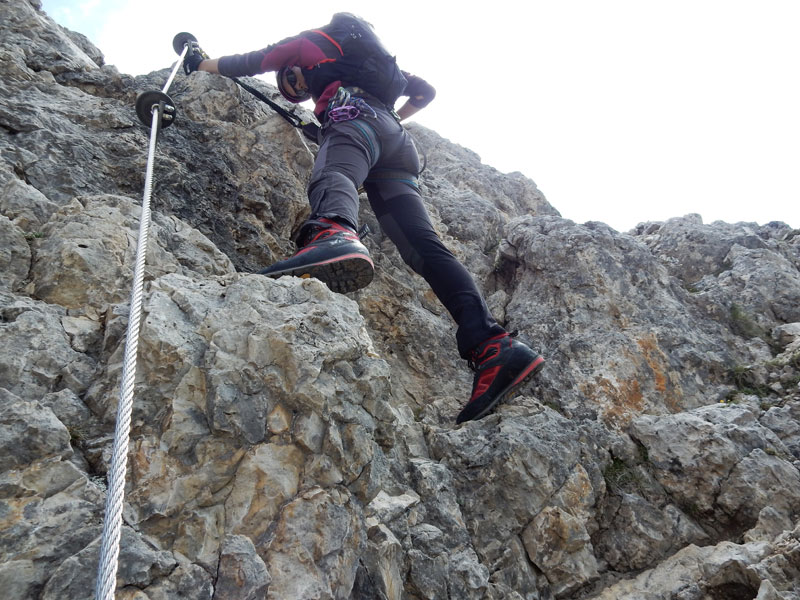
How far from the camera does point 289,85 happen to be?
17.5 ft

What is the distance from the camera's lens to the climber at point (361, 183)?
12.7 ft

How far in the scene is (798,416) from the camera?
435 centimetres

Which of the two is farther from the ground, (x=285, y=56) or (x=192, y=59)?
(x=285, y=56)

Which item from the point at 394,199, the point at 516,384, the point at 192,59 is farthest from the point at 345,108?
the point at 516,384

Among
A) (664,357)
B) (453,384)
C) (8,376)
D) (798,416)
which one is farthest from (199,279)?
(798,416)

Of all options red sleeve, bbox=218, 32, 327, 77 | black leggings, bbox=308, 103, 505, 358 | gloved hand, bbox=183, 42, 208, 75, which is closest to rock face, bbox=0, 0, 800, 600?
gloved hand, bbox=183, 42, 208, 75

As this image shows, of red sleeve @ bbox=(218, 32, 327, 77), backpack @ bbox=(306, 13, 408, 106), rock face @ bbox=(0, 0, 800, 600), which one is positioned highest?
backpack @ bbox=(306, 13, 408, 106)

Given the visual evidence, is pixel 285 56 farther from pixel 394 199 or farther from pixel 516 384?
pixel 516 384

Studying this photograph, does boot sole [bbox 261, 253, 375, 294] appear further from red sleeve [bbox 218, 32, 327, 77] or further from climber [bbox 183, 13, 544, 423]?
red sleeve [bbox 218, 32, 327, 77]

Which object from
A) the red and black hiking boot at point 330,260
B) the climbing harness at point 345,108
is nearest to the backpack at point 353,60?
the climbing harness at point 345,108

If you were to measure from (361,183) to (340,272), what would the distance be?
3.77 ft

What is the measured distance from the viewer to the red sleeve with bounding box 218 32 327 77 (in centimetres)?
503

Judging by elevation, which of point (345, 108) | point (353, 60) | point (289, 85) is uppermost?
point (353, 60)

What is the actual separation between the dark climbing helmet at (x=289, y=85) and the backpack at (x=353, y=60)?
0.21 metres
